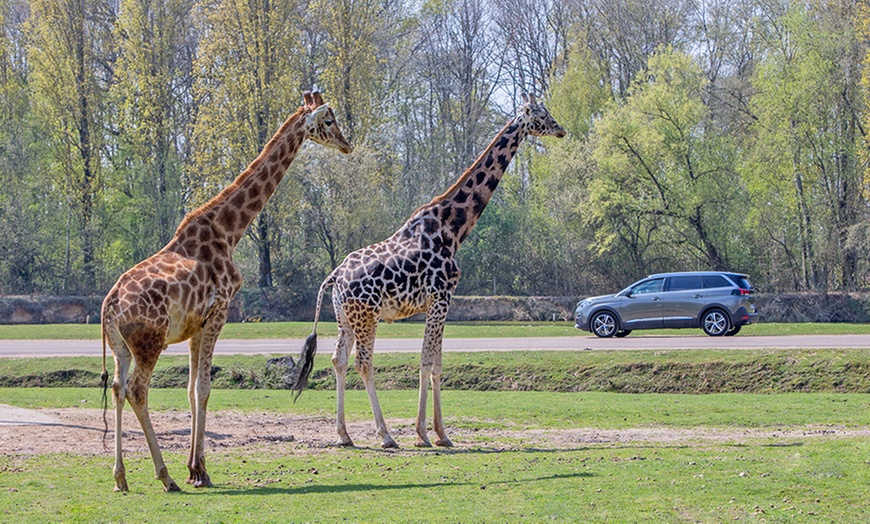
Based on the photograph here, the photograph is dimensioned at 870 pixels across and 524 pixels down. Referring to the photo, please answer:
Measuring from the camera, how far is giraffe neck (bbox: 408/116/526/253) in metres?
16.2

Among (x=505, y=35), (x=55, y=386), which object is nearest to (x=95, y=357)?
(x=55, y=386)

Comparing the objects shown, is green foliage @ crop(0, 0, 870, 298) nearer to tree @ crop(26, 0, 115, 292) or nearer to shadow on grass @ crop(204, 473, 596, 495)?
tree @ crop(26, 0, 115, 292)

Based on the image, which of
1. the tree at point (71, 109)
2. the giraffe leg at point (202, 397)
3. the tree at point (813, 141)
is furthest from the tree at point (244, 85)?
the giraffe leg at point (202, 397)

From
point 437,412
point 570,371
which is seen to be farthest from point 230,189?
point 570,371

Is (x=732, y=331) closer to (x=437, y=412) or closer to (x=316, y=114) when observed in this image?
(x=437, y=412)

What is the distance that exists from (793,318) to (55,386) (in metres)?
31.7

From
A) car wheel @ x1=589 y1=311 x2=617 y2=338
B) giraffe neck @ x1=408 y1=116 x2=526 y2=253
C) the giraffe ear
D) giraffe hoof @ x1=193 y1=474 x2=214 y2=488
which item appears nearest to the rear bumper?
car wheel @ x1=589 y1=311 x2=617 y2=338

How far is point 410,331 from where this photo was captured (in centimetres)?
3647

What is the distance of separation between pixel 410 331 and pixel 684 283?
10.0 meters

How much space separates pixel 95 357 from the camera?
86.9 feet

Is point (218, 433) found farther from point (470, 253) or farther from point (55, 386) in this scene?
point (470, 253)

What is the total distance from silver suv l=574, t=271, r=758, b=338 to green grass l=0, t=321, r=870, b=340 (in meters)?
1.26

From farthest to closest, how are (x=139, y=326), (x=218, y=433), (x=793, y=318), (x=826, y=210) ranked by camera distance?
(x=826, y=210), (x=793, y=318), (x=218, y=433), (x=139, y=326)

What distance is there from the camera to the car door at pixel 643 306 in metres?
32.9
